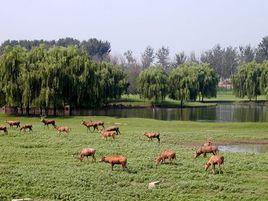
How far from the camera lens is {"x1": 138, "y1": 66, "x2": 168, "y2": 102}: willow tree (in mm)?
92938

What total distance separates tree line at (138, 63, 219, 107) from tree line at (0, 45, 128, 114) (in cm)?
2698

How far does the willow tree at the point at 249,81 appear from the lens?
102m

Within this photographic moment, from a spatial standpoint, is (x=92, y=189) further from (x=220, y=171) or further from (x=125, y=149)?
(x=125, y=149)

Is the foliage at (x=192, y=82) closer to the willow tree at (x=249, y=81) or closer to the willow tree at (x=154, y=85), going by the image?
the willow tree at (x=154, y=85)

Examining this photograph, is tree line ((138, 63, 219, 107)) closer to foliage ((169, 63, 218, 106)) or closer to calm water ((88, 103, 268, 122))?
foliage ((169, 63, 218, 106))

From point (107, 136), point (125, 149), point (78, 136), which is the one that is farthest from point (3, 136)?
point (125, 149)

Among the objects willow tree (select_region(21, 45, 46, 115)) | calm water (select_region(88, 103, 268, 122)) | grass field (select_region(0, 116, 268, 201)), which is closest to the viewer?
grass field (select_region(0, 116, 268, 201))

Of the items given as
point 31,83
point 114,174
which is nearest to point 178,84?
point 31,83

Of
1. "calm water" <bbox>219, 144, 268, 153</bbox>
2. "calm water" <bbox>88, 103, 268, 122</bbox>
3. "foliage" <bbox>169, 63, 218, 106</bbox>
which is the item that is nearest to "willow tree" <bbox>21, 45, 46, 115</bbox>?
"calm water" <bbox>88, 103, 268, 122</bbox>

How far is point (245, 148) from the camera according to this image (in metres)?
35.6

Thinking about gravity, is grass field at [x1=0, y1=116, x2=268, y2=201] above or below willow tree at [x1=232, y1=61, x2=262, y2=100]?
below

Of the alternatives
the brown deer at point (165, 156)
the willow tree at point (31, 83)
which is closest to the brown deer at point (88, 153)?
the brown deer at point (165, 156)

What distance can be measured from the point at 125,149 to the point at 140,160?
13.4 ft

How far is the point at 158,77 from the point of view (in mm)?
93438
